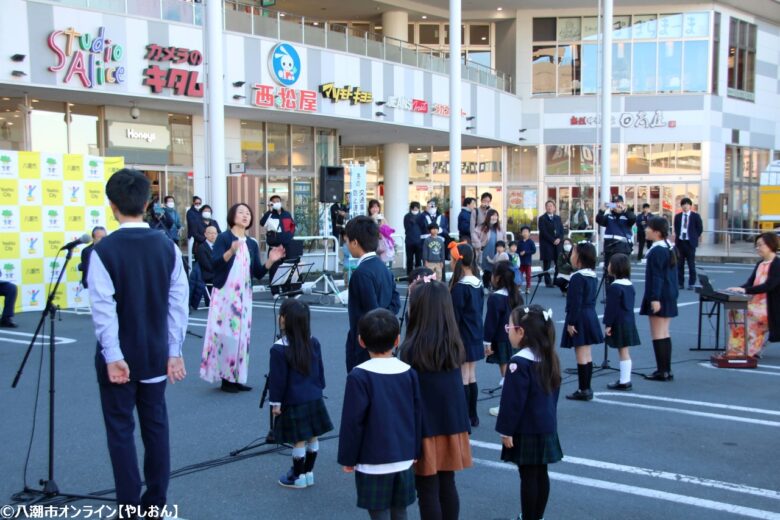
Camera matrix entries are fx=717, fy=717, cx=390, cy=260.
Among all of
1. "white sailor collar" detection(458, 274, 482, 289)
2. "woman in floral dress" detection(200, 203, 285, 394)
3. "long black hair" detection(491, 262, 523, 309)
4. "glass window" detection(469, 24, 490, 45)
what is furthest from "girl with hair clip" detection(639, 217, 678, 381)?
"glass window" detection(469, 24, 490, 45)

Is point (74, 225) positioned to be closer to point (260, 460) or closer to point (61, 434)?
point (61, 434)

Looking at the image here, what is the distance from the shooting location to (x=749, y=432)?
635 cm

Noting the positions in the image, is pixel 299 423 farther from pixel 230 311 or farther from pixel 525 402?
pixel 230 311

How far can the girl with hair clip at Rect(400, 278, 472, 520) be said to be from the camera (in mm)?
3898

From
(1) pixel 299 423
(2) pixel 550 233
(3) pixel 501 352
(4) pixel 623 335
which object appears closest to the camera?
(1) pixel 299 423

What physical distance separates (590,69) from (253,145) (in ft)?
55.6

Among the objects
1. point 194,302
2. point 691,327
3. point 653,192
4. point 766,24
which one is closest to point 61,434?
point 194,302

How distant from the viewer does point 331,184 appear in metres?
16.2

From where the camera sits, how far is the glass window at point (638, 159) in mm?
31578

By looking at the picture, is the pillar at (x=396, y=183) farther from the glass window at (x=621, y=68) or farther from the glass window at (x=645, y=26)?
the glass window at (x=645, y=26)

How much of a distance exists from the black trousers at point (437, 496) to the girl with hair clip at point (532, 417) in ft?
1.46

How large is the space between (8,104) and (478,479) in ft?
50.4

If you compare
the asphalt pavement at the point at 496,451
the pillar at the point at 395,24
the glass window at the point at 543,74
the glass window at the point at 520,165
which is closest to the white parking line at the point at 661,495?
the asphalt pavement at the point at 496,451

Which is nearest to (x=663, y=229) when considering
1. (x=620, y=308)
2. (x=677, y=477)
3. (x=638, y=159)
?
(x=620, y=308)
